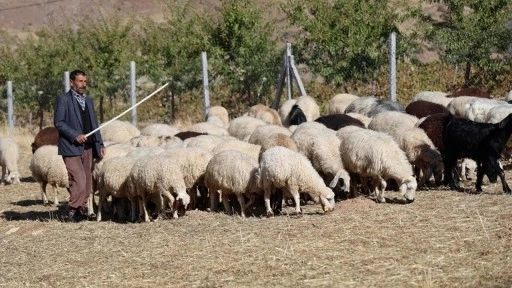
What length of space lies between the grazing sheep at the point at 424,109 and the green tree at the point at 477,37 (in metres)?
4.52

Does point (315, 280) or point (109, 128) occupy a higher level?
point (109, 128)

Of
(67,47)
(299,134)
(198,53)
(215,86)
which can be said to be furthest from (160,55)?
(299,134)

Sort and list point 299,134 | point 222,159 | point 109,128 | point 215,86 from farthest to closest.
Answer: point 215,86, point 109,128, point 299,134, point 222,159

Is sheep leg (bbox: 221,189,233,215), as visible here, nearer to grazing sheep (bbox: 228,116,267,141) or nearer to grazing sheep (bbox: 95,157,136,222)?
grazing sheep (bbox: 95,157,136,222)

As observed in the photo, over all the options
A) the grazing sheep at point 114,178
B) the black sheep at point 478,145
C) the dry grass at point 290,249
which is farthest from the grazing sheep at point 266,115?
the dry grass at point 290,249

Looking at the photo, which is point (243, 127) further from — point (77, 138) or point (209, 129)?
point (77, 138)

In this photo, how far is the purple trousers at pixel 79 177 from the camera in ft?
37.8

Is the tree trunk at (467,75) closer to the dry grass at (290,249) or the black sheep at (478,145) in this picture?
the black sheep at (478,145)

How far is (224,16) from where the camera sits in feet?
80.3

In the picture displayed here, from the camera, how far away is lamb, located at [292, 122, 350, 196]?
1204 centimetres

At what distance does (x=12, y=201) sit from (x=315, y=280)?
9029 millimetres

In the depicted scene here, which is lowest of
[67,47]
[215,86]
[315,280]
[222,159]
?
[315,280]

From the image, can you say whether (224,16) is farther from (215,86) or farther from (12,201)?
(12,201)

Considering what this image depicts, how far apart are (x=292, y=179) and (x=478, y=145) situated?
A: 2.94 m
